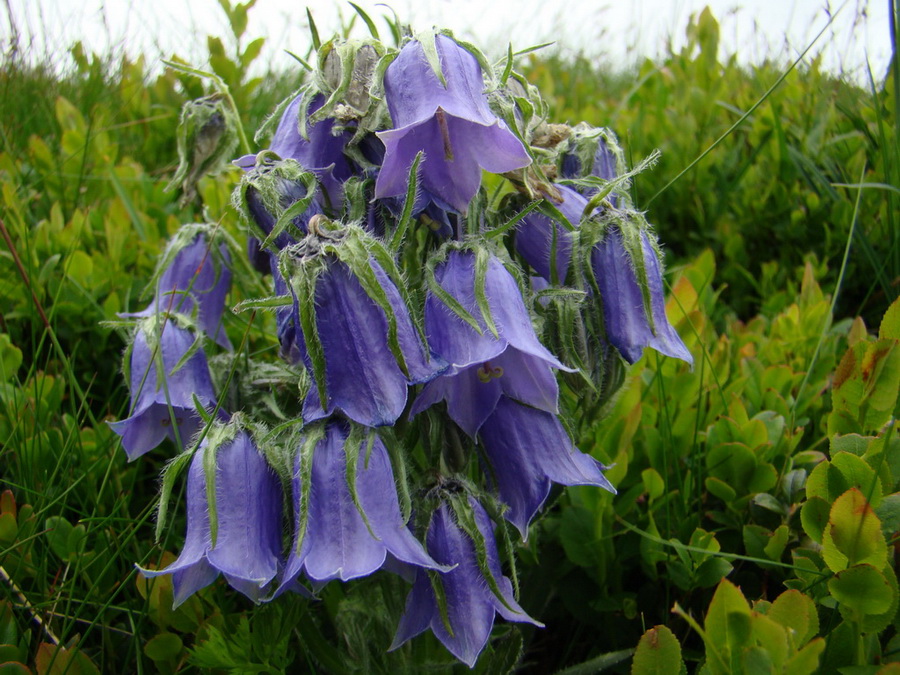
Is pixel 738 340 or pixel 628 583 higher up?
pixel 738 340

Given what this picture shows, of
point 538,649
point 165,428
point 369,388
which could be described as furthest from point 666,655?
point 165,428

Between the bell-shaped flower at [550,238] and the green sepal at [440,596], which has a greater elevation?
the bell-shaped flower at [550,238]

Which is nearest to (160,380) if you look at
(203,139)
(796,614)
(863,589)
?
(203,139)

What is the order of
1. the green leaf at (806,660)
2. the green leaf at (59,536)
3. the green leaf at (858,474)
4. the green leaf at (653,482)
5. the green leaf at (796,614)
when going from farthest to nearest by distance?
the green leaf at (653,482) < the green leaf at (59,536) < the green leaf at (858,474) < the green leaf at (796,614) < the green leaf at (806,660)

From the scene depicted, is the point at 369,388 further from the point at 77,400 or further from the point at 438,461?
the point at 77,400

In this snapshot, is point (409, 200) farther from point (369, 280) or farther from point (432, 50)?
point (432, 50)

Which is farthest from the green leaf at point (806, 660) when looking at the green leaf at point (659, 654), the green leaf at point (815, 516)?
the green leaf at point (815, 516)

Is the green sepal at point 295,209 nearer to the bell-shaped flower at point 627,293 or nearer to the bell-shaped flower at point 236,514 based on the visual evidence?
the bell-shaped flower at point 236,514
